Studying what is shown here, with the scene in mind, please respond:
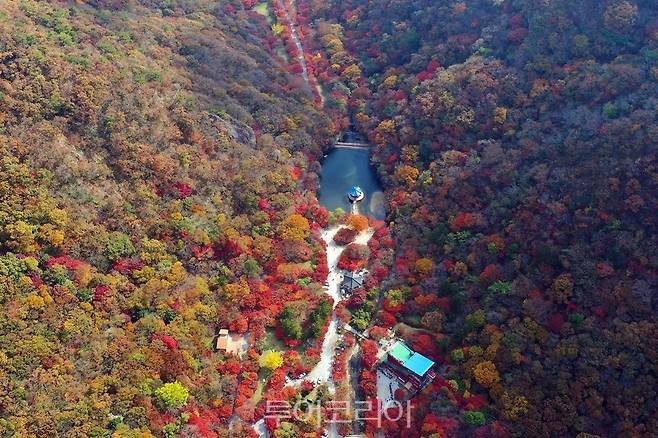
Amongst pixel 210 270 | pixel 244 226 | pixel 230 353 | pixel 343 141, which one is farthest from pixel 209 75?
pixel 230 353

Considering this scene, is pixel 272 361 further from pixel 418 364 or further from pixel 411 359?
pixel 418 364

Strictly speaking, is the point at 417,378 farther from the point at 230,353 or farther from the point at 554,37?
the point at 554,37

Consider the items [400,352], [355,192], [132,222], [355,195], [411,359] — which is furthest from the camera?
[355,192]

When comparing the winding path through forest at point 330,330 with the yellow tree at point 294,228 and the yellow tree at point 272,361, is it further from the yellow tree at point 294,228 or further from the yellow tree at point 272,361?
the yellow tree at point 294,228

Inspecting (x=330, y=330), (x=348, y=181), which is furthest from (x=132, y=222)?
(x=348, y=181)

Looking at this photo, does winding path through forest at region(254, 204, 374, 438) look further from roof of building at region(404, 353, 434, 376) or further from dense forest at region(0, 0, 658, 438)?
roof of building at region(404, 353, 434, 376)
